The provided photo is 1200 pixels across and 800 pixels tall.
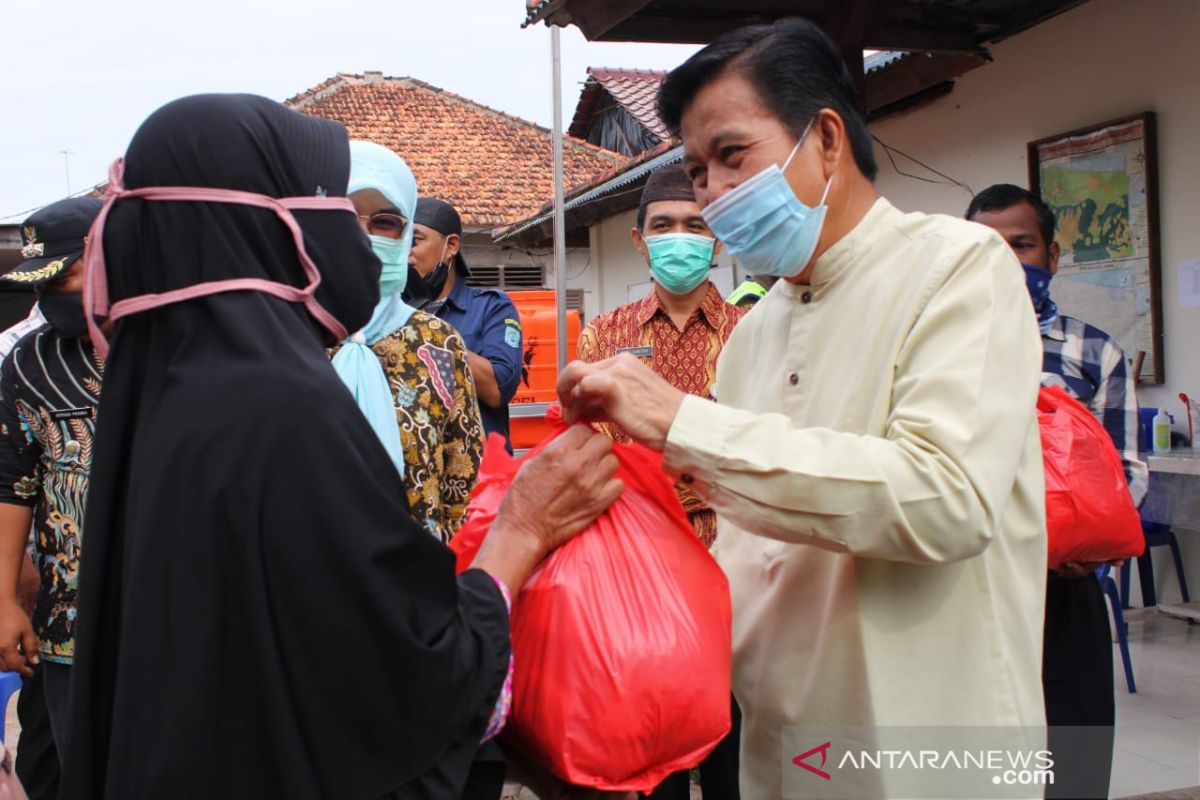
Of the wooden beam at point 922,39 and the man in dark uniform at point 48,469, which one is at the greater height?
the wooden beam at point 922,39

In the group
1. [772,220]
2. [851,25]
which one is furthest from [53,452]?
[851,25]

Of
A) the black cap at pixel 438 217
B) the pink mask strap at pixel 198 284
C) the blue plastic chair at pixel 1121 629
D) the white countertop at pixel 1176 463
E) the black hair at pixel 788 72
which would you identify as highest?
the black cap at pixel 438 217

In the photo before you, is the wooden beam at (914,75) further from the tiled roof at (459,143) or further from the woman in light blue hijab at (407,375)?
the tiled roof at (459,143)

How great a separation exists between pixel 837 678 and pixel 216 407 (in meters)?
0.98

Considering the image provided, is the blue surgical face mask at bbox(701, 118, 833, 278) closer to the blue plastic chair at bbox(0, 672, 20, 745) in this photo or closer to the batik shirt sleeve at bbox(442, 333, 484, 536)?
the batik shirt sleeve at bbox(442, 333, 484, 536)

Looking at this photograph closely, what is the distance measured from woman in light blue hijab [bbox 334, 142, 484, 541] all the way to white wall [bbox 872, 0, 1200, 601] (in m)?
3.67

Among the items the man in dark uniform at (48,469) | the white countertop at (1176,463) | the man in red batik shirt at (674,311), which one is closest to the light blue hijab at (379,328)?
the man in dark uniform at (48,469)

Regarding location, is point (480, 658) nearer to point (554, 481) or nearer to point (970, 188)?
point (554, 481)

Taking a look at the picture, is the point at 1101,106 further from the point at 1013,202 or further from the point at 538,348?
the point at 538,348

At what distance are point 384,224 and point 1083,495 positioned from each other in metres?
1.83

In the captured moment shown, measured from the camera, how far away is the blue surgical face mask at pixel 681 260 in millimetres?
3625

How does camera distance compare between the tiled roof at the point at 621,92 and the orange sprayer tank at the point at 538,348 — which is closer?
the orange sprayer tank at the point at 538,348

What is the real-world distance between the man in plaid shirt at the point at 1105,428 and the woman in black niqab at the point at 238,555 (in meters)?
1.42

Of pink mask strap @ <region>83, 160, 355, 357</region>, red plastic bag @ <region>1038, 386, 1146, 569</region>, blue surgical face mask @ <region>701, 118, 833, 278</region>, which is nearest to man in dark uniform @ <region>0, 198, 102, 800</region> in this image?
pink mask strap @ <region>83, 160, 355, 357</region>
